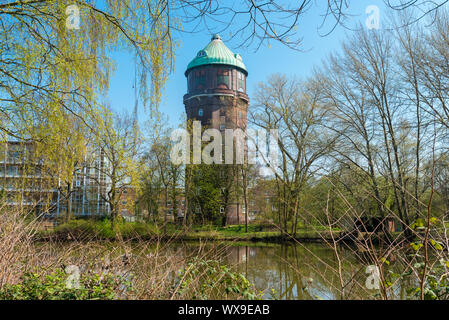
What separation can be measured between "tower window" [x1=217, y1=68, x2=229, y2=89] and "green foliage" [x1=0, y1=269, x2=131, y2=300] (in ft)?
75.5

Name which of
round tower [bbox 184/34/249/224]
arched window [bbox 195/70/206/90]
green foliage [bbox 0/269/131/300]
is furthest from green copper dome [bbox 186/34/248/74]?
green foliage [bbox 0/269/131/300]

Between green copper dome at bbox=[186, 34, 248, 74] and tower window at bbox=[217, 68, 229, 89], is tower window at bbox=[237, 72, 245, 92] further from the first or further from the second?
tower window at bbox=[217, 68, 229, 89]

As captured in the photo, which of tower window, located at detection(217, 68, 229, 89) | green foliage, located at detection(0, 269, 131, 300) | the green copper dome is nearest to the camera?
green foliage, located at detection(0, 269, 131, 300)

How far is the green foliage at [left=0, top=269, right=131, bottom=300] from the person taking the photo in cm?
219

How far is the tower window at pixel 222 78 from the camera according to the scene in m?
24.8

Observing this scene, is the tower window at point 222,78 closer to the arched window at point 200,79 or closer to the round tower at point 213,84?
the round tower at point 213,84

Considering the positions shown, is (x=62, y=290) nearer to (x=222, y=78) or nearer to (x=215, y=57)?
(x=222, y=78)

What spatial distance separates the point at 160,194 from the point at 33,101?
16.3m

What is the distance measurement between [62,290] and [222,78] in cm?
2380

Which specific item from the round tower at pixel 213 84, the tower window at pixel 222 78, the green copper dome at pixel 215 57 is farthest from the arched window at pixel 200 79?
the tower window at pixel 222 78

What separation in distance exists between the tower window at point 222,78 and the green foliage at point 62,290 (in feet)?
75.5

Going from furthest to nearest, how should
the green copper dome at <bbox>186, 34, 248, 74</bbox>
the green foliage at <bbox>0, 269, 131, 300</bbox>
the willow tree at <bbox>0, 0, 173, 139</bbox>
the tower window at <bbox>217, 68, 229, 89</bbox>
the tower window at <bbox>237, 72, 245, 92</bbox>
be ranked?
the tower window at <bbox>237, 72, 245, 92</bbox>
the green copper dome at <bbox>186, 34, 248, 74</bbox>
the tower window at <bbox>217, 68, 229, 89</bbox>
the willow tree at <bbox>0, 0, 173, 139</bbox>
the green foliage at <bbox>0, 269, 131, 300</bbox>
